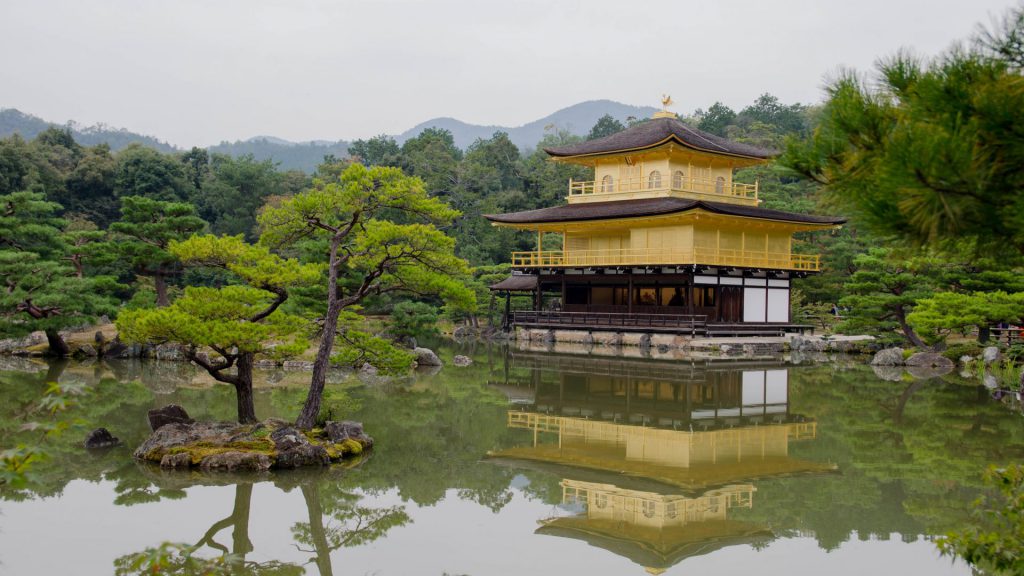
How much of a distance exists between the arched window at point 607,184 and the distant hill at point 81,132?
10212 centimetres

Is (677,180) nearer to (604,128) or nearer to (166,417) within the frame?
(166,417)

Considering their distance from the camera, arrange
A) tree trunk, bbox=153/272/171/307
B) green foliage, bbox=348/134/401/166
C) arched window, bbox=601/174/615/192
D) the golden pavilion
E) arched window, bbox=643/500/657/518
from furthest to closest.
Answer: green foliage, bbox=348/134/401/166 < arched window, bbox=601/174/615/192 < the golden pavilion < tree trunk, bbox=153/272/171/307 < arched window, bbox=643/500/657/518

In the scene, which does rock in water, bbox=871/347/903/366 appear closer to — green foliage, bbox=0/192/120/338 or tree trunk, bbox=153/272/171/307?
tree trunk, bbox=153/272/171/307

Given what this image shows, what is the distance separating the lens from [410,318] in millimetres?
25125

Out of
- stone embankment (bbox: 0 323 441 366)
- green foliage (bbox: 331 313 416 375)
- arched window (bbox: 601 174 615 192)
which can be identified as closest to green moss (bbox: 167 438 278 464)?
green foliage (bbox: 331 313 416 375)

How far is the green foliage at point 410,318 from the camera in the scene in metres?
24.9

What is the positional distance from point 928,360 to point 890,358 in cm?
99

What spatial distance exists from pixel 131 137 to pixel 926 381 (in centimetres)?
14181

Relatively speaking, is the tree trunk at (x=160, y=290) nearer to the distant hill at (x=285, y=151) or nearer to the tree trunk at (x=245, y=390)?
the tree trunk at (x=245, y=390)

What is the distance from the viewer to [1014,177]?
3.38 meters

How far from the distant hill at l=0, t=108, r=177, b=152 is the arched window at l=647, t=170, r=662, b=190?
104369 millimetres

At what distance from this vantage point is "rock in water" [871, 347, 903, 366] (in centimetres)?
2400

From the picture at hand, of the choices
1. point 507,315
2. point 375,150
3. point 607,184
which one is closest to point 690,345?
point 607,184

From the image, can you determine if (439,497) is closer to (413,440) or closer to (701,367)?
(413,440)
